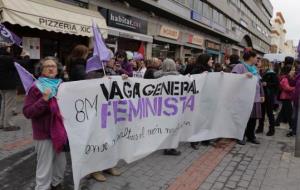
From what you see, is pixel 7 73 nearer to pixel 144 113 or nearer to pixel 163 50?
pixel 144 113

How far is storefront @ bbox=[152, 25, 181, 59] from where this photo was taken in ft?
71.1

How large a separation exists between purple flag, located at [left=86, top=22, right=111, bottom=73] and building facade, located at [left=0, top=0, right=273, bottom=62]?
621 cm

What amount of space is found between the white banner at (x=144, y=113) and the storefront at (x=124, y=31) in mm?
10021

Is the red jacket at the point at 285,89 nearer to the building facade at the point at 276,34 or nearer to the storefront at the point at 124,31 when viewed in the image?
the storefront at the point at 124,31

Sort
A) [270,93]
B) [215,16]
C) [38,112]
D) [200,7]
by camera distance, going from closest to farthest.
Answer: [38,112] < [270,93] < [200,7] < [215,16]

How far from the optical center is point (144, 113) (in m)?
5.23

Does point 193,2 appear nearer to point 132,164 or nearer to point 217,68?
point 217,68

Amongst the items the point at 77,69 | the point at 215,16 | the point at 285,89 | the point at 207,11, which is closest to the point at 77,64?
the point at 77,69

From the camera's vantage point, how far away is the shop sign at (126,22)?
53.4ft

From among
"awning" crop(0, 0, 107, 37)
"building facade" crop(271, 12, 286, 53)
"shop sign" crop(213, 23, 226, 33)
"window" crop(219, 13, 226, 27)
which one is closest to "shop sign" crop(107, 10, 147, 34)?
"awning" crop(0, 0, 107, 37)

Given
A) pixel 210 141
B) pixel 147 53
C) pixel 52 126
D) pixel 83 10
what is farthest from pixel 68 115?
pixel 147 53

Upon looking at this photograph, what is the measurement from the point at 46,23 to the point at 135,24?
8044 mm

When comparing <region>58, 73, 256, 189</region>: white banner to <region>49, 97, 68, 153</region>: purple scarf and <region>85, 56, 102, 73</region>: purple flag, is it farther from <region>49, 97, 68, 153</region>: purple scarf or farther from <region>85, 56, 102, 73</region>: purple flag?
<region>85, 56, 102, 73</region>: purple flag

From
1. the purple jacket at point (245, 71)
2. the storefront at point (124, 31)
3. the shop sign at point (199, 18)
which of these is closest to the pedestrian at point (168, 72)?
the purple jacket at point (245, 71)
